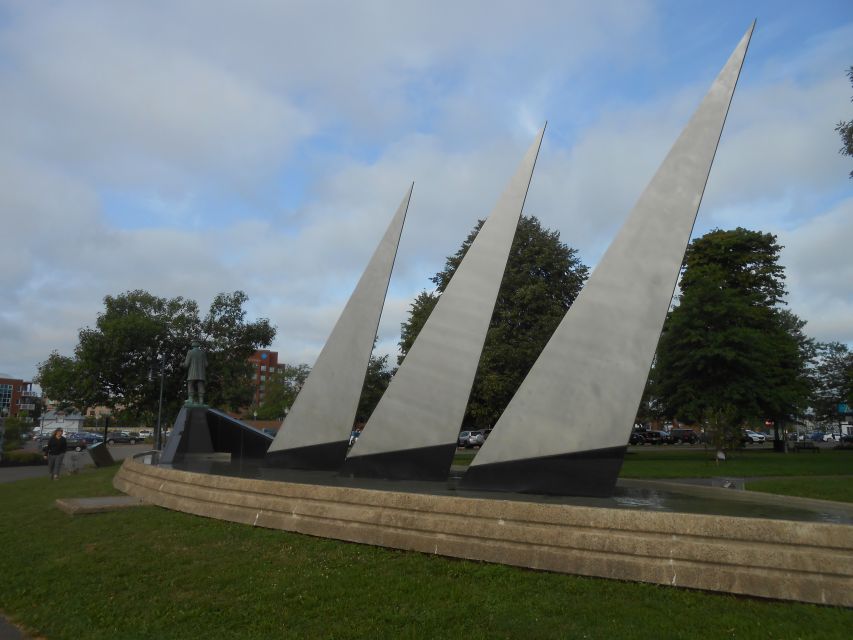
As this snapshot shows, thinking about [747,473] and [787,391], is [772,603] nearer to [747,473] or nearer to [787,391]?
[747,473]

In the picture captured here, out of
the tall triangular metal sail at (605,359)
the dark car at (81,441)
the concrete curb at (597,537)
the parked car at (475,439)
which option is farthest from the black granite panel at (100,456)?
the dark car at (81,441)

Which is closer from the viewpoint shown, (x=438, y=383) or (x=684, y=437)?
(x=438, y=383)

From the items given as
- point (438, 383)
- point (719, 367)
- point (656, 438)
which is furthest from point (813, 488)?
point (656, 438)

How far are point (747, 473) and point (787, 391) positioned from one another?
→ 44.3 feet

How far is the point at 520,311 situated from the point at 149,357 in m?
19.1

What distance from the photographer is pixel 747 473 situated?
20938mm

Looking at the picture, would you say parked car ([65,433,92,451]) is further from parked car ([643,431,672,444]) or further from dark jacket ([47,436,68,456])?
parked car ([643,431,672,444])

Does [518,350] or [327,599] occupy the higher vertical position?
[518,350]

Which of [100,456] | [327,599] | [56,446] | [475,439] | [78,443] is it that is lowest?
[78,443]

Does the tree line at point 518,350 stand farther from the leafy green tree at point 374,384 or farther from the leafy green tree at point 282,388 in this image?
the leafy green tree at point 282,388

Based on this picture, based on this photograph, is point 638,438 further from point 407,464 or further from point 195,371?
point 407,464

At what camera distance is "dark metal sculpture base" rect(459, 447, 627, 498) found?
345 inches

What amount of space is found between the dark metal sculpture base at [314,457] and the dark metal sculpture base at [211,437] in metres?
5.91

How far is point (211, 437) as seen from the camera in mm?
19438
